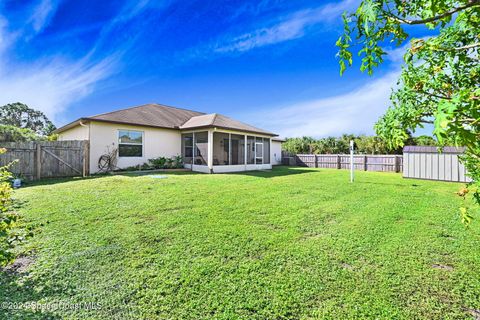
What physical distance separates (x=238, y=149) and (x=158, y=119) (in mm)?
5599

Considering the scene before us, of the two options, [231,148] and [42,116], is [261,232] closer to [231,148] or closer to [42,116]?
[231,148]

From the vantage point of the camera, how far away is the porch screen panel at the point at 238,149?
15.5 m

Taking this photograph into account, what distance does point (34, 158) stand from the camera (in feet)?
32.8

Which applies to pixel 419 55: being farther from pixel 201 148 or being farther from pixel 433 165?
pixel 433 165

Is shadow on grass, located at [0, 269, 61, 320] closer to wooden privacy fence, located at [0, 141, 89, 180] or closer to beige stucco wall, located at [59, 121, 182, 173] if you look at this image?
wooden privacy fence, located at [0, 141, 89, 180]

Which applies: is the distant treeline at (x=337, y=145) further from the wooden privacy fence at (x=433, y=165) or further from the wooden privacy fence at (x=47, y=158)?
the wooden privacy fence at (x=47, y=158)

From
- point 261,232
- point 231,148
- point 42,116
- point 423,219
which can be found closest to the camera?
point 261,232

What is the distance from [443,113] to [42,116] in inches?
2246

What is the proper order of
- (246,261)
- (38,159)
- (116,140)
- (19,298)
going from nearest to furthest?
1. (19,298)
2. (246,261)
3. (38,159)
4. (116,140)

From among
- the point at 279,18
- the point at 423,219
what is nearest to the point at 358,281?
the point at 423,219

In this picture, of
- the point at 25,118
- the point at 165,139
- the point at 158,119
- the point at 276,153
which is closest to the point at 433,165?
the point at 276,153

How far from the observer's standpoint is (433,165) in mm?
12164

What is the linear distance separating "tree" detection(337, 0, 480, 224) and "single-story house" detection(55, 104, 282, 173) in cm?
1146

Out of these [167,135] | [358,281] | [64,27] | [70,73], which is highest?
[64,27]
